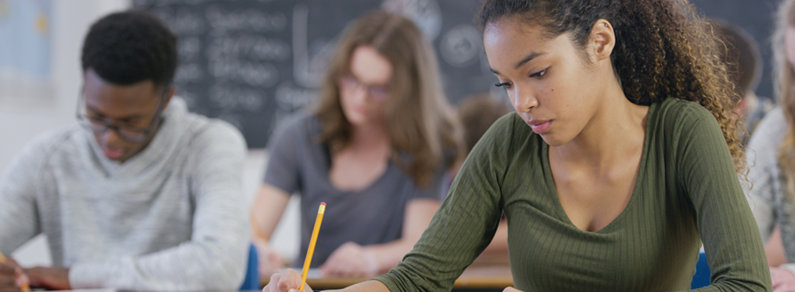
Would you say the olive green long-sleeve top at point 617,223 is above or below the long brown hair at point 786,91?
below

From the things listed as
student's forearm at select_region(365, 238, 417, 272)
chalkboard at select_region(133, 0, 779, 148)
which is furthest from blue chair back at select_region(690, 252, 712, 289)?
chalkboard at select_region(133, 0, 779, 148)

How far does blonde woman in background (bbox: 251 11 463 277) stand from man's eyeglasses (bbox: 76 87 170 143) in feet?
2.15

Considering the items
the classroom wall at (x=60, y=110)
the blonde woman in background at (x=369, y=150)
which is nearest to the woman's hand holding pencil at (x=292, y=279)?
the blonde woman in background at (x=369, y=150)

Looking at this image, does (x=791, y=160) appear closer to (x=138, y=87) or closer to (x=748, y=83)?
(x=748, y=83)

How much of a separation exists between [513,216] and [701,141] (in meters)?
0.28

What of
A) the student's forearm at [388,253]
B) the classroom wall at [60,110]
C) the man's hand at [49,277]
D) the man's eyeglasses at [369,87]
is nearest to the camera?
the man's hand at [49,277]

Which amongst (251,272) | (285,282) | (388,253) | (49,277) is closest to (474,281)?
(388,253)

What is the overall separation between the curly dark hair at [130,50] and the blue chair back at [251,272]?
437 millimetres

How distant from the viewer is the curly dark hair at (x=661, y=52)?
0.82 m

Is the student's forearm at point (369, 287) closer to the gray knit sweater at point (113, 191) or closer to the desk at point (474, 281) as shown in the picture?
the desk at point (474, 281)

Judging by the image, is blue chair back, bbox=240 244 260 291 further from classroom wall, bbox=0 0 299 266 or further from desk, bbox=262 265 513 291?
classroom wall, bbox=0 0 299 266

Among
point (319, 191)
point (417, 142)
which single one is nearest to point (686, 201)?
point (417, 142)

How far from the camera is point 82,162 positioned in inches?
58.6

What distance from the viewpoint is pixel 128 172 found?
4.80 feet
